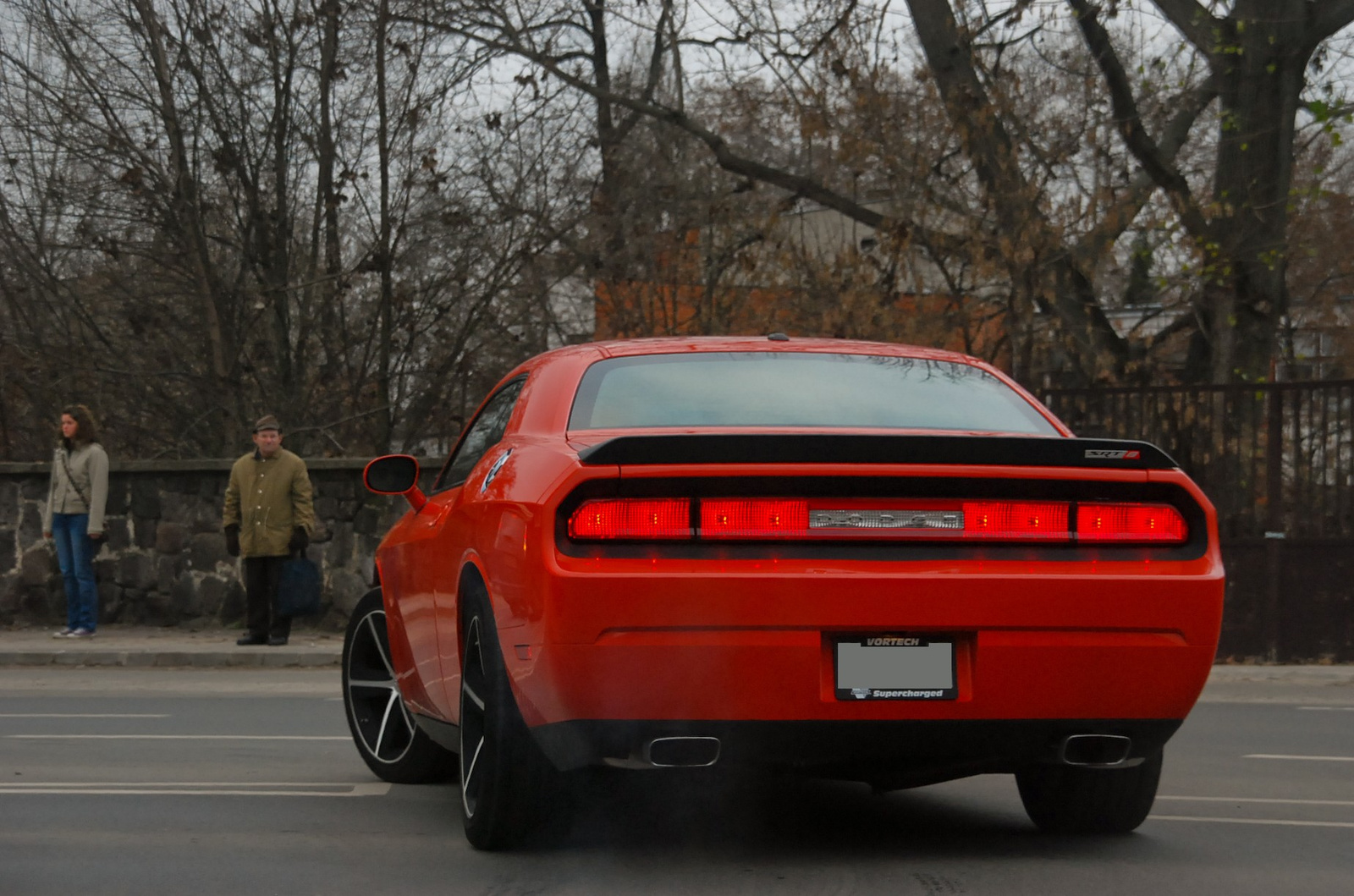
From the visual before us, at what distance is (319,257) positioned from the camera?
747 inches

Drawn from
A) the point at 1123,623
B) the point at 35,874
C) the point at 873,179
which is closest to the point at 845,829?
the point at 1123,623

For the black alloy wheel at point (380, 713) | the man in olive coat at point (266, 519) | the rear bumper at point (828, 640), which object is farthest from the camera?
the man in olive coat at point (266, 519)

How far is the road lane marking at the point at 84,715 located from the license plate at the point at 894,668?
20.9 ft

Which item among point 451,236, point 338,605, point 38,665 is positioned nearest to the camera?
Answer: point 38,665

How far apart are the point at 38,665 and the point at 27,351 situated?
17.4 feet

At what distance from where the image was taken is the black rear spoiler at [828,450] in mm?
4719

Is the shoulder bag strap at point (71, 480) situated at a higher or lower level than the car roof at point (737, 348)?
lower

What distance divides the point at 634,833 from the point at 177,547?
11.5 metres

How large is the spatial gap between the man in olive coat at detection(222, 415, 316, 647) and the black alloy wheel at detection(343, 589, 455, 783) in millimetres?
7664

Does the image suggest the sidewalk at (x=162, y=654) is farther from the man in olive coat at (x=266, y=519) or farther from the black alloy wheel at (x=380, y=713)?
the black alloy wheel at (x=380, y=713)

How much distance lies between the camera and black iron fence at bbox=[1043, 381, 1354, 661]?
46.4 feet

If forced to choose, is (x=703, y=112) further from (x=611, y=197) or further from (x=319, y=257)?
(x=319, y=257)

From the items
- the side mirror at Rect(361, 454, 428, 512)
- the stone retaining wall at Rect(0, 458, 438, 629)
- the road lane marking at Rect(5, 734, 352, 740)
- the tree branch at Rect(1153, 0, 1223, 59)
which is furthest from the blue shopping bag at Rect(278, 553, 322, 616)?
the tree branch at Rect(1153, 0, 1223, 59)

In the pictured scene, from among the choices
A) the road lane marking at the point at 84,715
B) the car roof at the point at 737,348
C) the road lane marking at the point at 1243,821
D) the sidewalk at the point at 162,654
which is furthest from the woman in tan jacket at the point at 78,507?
the road lane marking at the point at 1243,821
